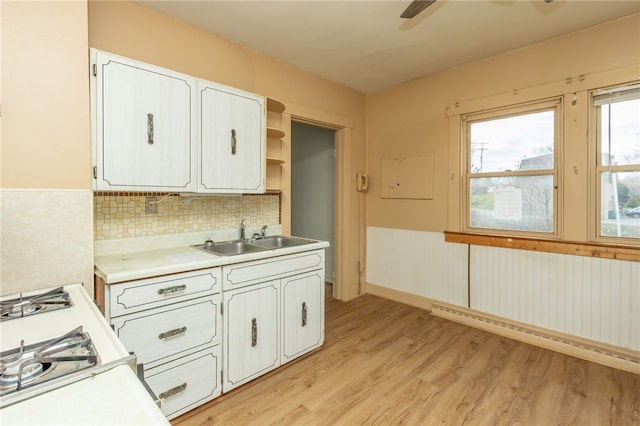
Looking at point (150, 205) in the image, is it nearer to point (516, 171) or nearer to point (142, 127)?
point (142, 127)

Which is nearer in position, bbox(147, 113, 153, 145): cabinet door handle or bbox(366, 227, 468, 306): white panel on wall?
bbox(147, 113, 153, 145): cabinet door handle

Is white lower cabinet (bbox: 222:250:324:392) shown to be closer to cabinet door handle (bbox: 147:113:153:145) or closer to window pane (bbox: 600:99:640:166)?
cabinet door handle (bbox: 147:113:153:145)

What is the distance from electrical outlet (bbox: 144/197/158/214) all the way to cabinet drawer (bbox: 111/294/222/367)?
82cm

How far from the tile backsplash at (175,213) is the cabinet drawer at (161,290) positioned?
642 mm

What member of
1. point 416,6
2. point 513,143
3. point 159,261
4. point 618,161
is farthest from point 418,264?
point 159,261

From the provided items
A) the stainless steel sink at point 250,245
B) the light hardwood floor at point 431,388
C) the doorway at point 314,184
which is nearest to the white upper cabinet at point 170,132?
the stainless steel sink at point 250,245

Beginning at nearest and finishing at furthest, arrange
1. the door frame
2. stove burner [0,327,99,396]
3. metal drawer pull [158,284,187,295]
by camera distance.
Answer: stove burner [0,327,99,396], metal drawer pull [158,284,187,295], the door frame

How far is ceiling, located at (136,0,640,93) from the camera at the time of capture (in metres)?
2.13

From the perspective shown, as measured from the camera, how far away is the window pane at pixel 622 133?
229 centimetres

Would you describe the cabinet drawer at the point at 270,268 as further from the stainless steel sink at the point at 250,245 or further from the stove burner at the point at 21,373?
the stove burner at the point at 21,373

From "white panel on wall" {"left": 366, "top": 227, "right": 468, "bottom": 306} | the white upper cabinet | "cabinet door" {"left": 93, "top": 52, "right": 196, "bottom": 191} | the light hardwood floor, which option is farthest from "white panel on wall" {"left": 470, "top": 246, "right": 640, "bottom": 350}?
"cabinet door" {"left": 93, "top": 52, "right": 196, "bottom": 191}

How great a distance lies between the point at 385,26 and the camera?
239 centimetres

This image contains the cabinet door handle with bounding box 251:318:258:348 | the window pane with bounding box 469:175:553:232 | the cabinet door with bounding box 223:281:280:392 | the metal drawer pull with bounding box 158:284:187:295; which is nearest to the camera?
the metal drawer pull with bounding box 158:284:187:295

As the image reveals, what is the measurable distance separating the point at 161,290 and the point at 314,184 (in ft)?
9.96
